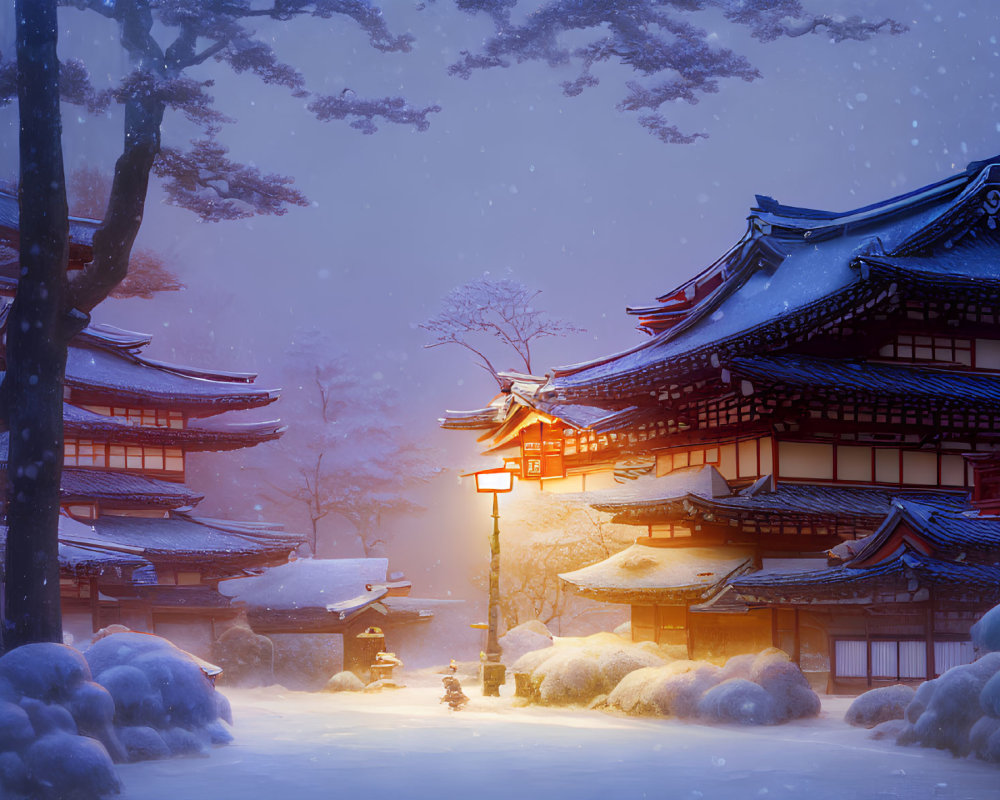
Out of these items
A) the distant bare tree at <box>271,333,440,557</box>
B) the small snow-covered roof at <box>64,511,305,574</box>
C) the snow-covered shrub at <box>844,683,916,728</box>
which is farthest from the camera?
the distant bare tree at <box>271,333,440,557</box>

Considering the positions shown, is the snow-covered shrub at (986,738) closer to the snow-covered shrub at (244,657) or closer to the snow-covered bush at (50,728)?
the snow-covered bush at (50,728)

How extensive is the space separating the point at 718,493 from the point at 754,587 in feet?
8.59

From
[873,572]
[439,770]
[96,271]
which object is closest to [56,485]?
[96,271]

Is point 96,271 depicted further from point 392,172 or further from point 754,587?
point 392,172

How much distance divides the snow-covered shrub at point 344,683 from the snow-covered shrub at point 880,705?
34.9ft

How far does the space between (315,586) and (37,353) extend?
43.6ft

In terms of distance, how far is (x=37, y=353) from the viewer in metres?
9.71

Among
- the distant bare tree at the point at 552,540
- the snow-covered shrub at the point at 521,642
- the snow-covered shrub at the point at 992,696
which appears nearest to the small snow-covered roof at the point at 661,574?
the snow-covered shrub at the point at 521,642

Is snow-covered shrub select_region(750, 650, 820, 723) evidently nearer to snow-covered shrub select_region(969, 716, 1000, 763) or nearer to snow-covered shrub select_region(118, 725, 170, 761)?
snow-covered shrub select_region(969, 716, 1000, 763)

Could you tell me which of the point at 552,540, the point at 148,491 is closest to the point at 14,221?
the point at 148,491

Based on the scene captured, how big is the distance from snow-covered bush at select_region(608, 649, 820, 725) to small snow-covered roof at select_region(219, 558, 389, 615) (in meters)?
8.81

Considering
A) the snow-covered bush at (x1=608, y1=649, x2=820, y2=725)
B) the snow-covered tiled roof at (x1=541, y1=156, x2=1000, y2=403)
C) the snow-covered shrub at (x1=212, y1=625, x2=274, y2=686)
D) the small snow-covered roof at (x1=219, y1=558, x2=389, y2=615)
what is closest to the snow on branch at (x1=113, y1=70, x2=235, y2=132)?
the snow-covered tiled roof at (x1=541, y1=156, x2=1000, y2=403)

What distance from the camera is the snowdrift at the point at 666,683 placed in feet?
39.3

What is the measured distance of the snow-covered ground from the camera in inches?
309
